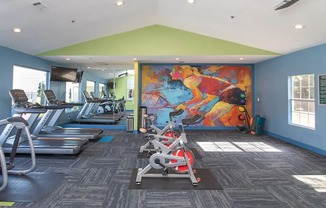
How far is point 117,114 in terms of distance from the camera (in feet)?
30.0

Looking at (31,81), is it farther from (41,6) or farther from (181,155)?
(181,155)

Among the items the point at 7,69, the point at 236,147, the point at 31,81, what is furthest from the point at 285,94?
the point at 31,81

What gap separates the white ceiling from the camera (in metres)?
4.08

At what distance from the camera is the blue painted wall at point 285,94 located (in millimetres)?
5094

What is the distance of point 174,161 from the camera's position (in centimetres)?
A: 354

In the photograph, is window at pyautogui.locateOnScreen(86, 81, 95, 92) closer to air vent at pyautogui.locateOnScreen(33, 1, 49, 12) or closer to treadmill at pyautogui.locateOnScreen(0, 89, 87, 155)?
treadmill at pyautogui.locateOnScreen(0, 89, 87, 155)

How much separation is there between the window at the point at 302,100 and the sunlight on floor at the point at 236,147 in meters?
1.13

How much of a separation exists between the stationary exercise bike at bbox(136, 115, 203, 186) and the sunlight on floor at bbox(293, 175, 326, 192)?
162 cm

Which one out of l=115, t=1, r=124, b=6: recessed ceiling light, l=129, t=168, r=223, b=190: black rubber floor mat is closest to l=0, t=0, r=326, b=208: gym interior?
l=129, t=168, r=223, b=190: black rubber floor mat

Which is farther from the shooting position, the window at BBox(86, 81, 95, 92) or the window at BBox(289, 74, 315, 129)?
the window at BBox(86, 81, 95, 92)

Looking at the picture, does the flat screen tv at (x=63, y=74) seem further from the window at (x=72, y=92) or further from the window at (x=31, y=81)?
the window at (x=72, y=92)

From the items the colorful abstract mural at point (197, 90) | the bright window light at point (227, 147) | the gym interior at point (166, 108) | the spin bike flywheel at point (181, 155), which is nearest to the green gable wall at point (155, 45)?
the gym interior at point (166, 108)

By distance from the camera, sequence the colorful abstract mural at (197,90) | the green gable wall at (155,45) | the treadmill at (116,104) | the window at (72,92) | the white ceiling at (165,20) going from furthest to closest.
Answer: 1. the treadmill at (116,104)
2. the window at (72,92)
3. the colorful abstract mural at (197,90)
4. the green gable wall at (155,45)
5. the white ceiling at (165,20)

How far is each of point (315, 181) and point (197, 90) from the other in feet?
17.4
